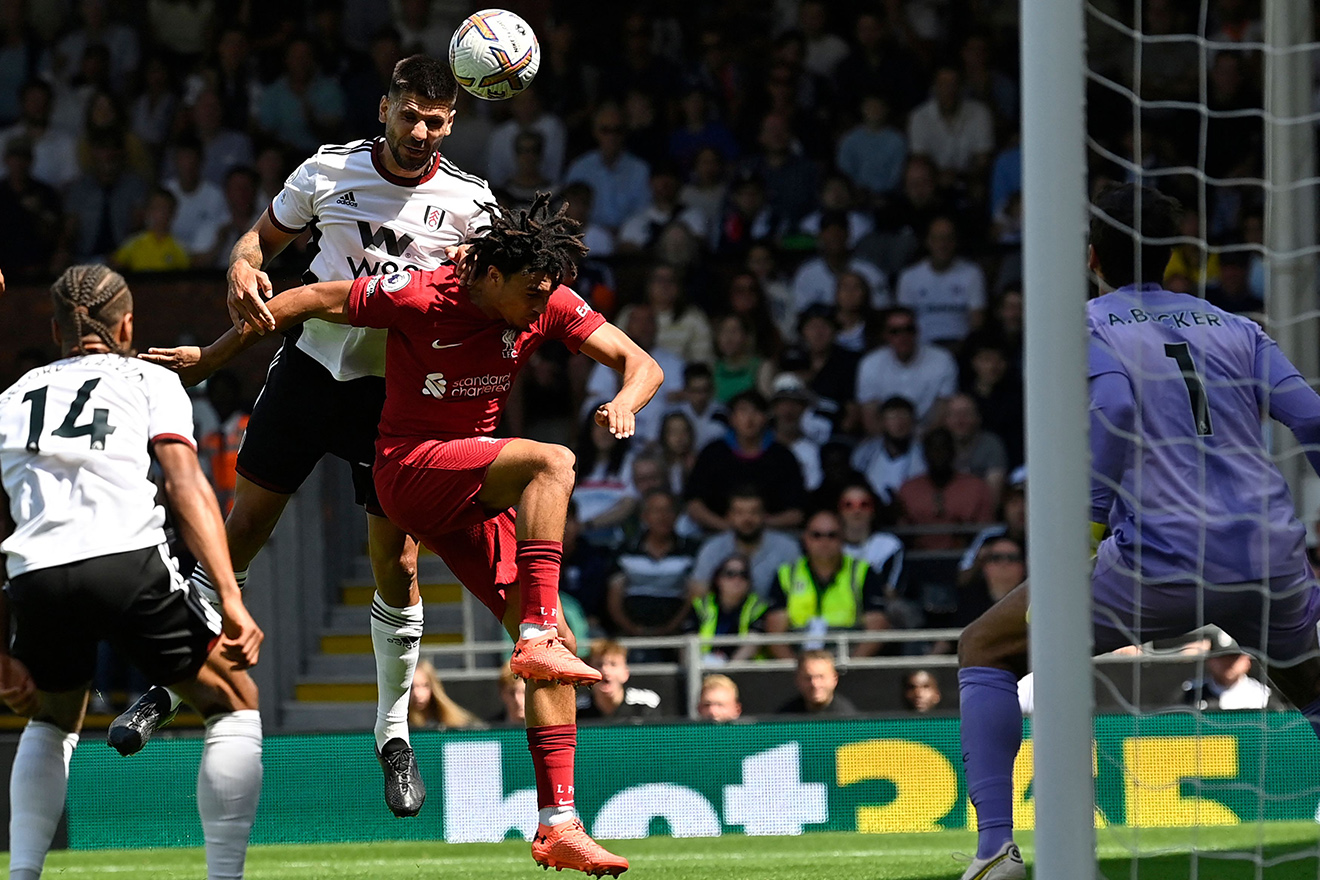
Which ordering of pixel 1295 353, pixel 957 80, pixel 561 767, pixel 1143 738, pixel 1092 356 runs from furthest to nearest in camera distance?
pixel 957 80, pixel 1295 353, pixel 1143 738, pixel 561 767, pixel 1092 356

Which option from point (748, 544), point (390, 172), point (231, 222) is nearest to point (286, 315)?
point (390, 172)

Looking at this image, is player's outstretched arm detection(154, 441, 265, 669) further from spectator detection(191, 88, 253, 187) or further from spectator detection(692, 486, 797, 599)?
spectator detection(191, 88, 253, 187)

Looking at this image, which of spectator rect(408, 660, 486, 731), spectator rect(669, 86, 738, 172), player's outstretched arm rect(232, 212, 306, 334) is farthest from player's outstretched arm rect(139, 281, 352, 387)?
spectator rect(669, 86, 738, 172)

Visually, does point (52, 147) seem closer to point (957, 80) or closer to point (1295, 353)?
point (957, 80)

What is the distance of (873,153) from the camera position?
13.4 meters

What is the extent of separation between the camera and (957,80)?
13414mm

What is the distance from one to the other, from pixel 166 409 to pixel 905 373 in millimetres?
7579

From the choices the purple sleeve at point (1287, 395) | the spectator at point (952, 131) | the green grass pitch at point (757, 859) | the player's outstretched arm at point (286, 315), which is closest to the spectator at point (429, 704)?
the green grass pitch at point (757, 859)

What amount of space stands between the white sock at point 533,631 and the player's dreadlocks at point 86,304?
5.00 feet

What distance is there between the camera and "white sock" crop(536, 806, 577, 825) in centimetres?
546

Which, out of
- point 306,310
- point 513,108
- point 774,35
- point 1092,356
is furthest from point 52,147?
point 1092,356

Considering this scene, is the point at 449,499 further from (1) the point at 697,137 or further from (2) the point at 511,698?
(1) the point at 697,137

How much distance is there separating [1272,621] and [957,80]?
8.94 m

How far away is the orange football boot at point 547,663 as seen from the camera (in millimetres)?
5355
